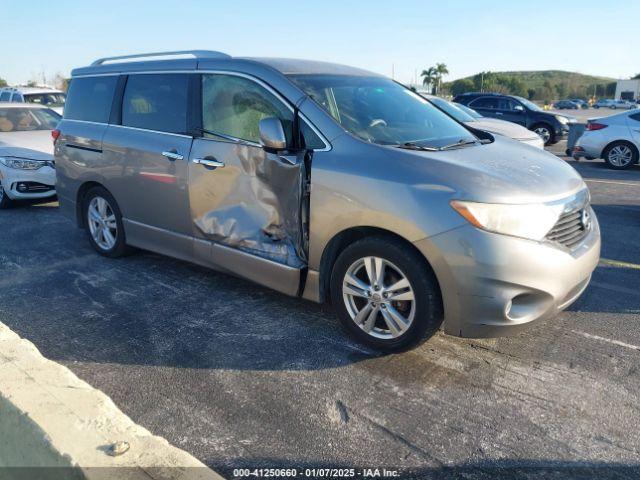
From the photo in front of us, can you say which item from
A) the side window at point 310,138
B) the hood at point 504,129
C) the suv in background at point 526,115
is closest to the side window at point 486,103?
the suv in background at point 526,115

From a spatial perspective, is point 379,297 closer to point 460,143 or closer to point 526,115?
point 460,143

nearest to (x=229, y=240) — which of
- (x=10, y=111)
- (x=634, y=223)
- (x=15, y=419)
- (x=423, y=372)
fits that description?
(x=423, y=372)

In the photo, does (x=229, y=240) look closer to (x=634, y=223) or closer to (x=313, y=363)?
(x=313, y=363)

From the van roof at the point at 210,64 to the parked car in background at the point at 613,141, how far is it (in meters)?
9.13

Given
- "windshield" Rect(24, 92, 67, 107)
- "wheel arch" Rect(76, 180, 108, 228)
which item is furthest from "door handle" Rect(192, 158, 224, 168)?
"windshield" Rect(24, 92, 67, 107)

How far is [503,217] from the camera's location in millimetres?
2945

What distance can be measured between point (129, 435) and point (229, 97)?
275 cm

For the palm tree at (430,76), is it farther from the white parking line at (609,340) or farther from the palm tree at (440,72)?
the white parking line at (609,340)

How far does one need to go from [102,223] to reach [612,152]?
35.6 ft

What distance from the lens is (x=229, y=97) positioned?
4098 millimetres

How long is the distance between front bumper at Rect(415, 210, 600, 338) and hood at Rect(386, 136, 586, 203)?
25cm

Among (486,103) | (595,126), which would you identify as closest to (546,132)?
(486,103)

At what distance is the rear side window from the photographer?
5.13m

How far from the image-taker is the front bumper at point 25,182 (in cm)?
748
